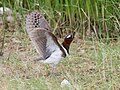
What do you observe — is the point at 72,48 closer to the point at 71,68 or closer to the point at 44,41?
the point at 71,68

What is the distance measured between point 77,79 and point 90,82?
→ 0.12 metres

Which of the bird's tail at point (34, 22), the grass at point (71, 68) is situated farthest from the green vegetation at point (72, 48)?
the bird's tail at point (34, 22)

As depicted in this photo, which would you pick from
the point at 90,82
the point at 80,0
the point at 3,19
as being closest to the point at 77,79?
the point at 90,82

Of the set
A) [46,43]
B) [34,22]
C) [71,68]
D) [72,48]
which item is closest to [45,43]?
[46,43]

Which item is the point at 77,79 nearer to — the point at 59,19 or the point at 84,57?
the point at 84,57

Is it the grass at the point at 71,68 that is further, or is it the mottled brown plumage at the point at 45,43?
the mottled brown plumage at the point at 45,43

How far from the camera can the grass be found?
3924 mm

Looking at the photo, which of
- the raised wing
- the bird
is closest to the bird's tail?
the bird

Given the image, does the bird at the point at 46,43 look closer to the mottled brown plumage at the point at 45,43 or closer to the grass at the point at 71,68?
the mottled brown plumage at the point at 45,43

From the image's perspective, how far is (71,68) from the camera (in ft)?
14.7

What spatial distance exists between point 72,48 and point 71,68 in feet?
2.50

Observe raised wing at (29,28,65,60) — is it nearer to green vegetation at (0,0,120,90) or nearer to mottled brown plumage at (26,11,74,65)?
mottled brown plumage at (26,11,74,65)

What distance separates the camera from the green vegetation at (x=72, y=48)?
4.04 m

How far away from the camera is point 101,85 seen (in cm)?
390
